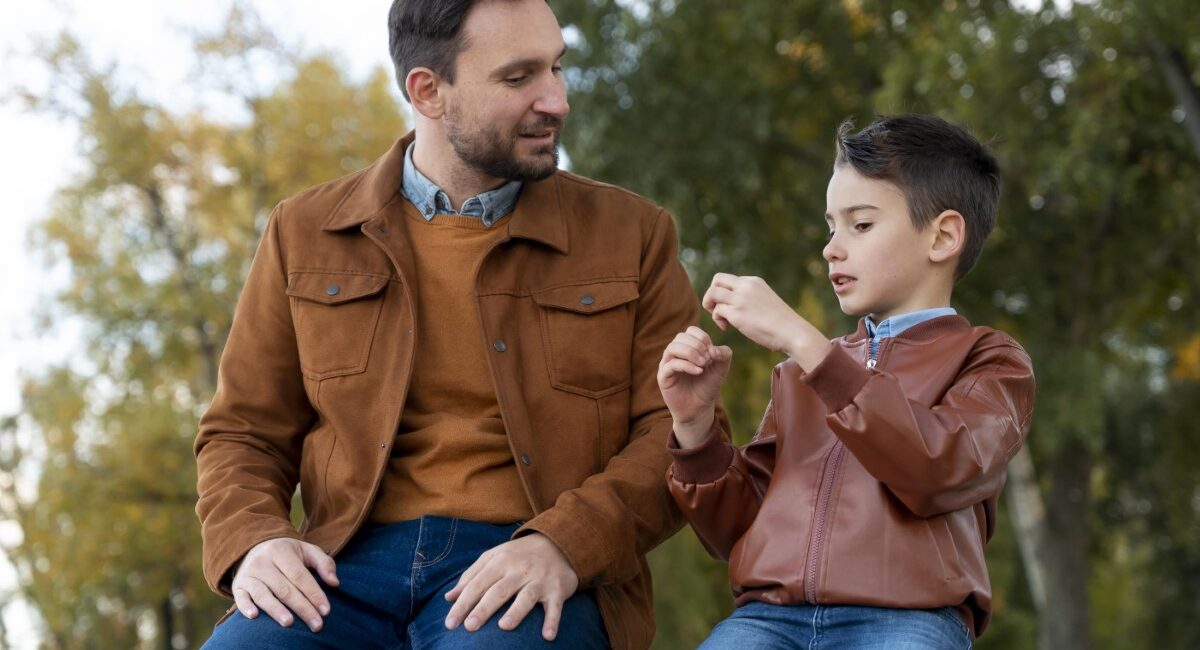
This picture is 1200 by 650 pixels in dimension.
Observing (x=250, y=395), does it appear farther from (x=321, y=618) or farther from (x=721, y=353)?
(x=721, y=353)

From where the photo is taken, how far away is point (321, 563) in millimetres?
3172

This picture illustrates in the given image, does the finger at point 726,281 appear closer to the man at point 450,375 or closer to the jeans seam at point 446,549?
the man at point 450,375

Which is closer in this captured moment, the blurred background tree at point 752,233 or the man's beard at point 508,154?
the man's beard at point 508,154

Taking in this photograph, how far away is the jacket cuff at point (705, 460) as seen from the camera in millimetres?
3117

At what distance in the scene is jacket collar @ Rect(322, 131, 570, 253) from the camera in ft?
11.8

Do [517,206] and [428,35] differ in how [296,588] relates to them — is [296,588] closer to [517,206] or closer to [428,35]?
[517,206]

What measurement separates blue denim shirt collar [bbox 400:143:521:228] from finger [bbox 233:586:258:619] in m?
1.02

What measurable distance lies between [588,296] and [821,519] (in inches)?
35.8

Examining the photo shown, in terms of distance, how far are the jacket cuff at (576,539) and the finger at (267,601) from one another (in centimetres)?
49

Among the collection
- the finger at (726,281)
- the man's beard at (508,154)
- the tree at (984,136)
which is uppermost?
the man's beard at (508,154)

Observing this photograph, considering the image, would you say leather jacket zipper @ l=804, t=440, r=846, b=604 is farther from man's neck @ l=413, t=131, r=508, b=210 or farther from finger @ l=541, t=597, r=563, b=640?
man's neck @ l=413, t=131, r=508, b=210

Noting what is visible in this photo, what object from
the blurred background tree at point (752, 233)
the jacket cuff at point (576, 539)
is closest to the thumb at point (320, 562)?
the jacket cuff at point (576, 539)

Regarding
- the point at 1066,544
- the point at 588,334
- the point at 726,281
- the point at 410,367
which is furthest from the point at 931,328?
the point at 1066,544

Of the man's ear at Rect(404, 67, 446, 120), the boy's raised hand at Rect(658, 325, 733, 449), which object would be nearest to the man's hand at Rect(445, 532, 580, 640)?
the boy's raised hand at Rect(658, 325, 733, 449)
